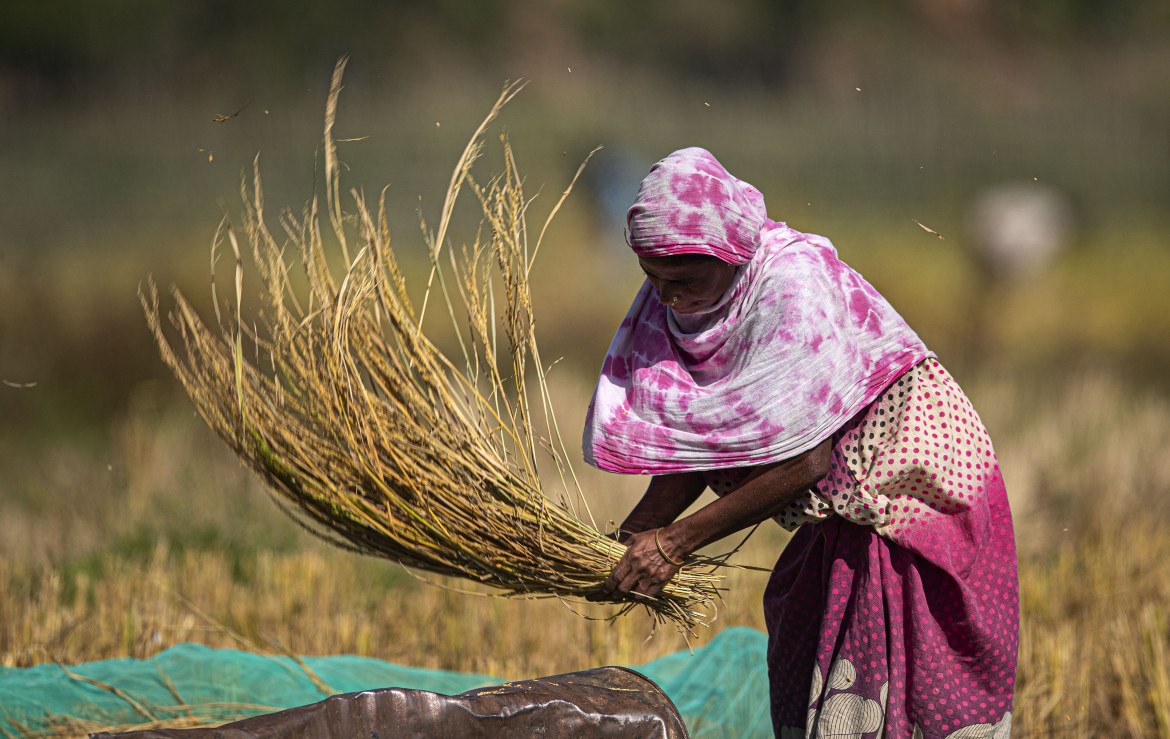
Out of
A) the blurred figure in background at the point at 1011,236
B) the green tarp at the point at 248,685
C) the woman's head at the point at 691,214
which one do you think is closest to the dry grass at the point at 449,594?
the green tarp at the point at 248,685

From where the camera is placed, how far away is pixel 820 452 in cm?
175

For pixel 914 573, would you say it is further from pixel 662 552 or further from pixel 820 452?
pixel 662 552

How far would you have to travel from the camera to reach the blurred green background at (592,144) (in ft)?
28.5

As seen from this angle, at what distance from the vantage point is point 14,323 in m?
8.39

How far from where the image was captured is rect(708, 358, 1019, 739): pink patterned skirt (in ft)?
5.93

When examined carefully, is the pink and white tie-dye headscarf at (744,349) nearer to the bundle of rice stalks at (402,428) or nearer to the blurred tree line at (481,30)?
the bundle of rice stalks at (402,428)

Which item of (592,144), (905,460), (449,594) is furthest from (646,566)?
(592,144)

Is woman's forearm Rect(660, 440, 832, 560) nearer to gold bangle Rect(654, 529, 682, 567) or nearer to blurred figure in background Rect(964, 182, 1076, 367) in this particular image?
gold bangle Rect(654, 529, 682, 567)

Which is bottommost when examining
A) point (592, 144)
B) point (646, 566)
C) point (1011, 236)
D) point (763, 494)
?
point (646, 566)

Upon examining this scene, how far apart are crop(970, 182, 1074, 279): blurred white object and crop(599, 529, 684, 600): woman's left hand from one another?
9923 millimetres

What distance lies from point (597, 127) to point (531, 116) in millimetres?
648

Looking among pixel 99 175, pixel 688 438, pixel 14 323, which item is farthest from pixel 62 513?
pixel 99 175

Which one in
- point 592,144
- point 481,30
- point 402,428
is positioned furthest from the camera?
point 481,30

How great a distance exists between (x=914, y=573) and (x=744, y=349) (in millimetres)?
470
